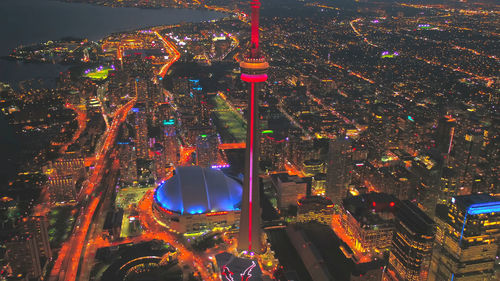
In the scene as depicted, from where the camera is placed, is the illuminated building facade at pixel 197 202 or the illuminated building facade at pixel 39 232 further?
the illuminated building facade at pixel 197 202

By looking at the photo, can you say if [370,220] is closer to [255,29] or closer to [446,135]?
[255,29]

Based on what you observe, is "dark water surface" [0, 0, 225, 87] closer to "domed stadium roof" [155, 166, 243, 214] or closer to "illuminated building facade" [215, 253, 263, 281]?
"domed stadium roof" [155, 166, 243, 214]

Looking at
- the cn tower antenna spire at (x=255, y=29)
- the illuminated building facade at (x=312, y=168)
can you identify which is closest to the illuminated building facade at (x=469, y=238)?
the cn tower antenna spire at (x=255, y=29)

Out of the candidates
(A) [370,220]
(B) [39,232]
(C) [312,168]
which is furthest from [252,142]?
(C) [312,168]

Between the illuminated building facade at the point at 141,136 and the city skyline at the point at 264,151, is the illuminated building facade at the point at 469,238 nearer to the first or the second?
the city skyline at the point at 264,151

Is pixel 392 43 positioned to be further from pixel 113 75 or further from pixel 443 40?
pixel 113 75

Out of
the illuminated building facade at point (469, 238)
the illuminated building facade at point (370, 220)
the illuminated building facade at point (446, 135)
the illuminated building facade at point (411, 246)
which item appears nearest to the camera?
the illuminated building facade at point (469, 238)
